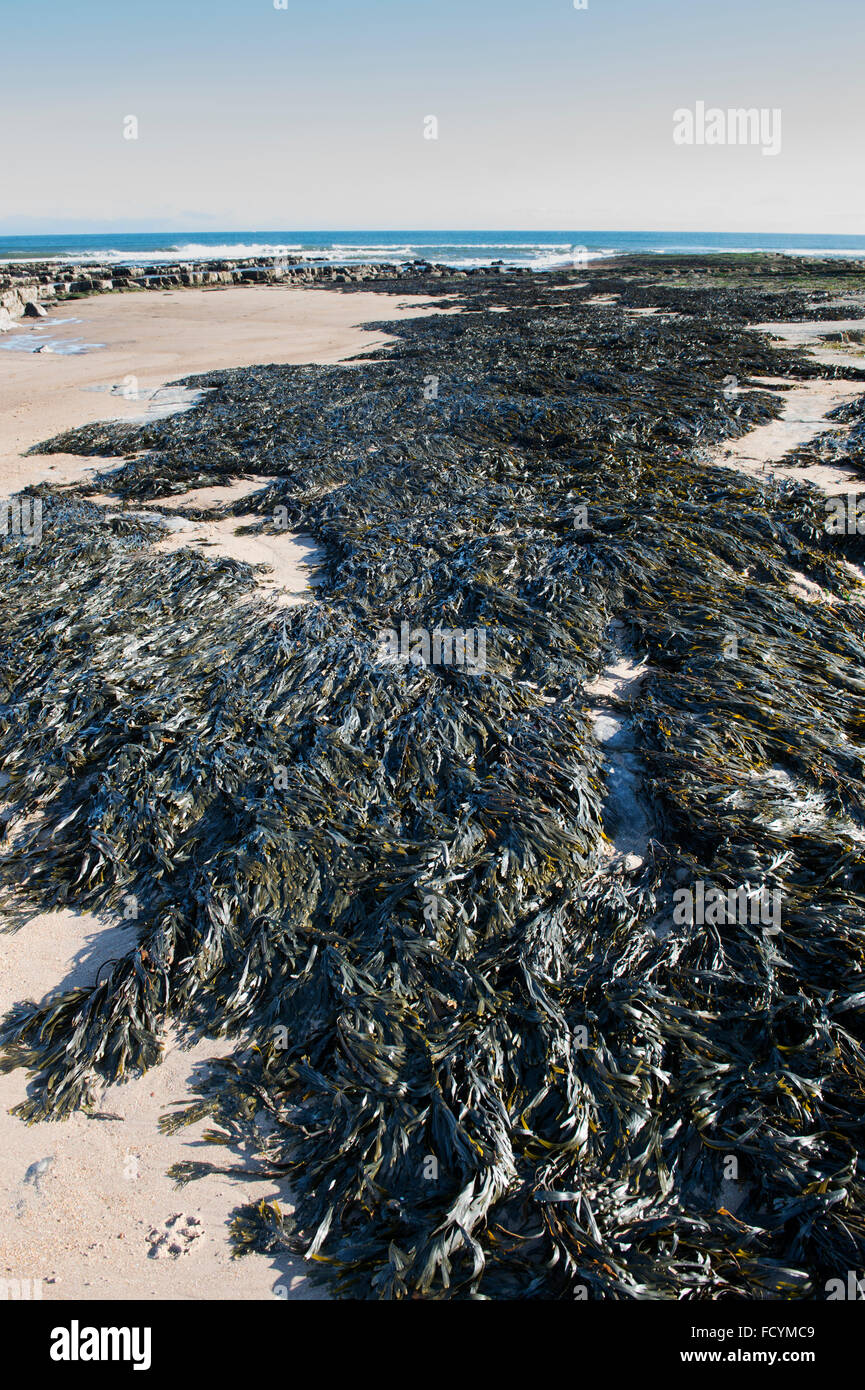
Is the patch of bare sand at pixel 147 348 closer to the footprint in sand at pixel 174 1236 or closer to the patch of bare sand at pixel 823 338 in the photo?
the footprint in sand at pixel 174 1236

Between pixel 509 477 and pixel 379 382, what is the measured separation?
246 inches

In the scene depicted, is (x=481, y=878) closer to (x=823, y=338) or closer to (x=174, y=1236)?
A: (x=174, y=1236)

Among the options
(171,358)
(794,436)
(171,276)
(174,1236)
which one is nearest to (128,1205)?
(174,1236)

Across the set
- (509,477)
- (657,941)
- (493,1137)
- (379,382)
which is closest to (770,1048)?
(657,941)

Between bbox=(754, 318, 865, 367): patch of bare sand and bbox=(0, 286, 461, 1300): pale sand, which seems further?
bbox=(754, 318, 865, 367): patch of bare sand

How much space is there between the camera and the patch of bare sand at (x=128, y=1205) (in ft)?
6.85

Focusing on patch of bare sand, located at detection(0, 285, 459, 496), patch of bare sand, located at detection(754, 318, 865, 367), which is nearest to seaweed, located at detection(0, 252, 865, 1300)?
patch of bare sand, located at detection(0, 285, 459, 496)

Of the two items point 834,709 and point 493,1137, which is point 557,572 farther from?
point 493,1137

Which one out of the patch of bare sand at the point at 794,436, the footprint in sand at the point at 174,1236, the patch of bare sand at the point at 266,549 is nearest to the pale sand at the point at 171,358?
the patch of bare sand at the point at 266,549

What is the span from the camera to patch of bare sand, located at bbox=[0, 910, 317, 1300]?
209cm

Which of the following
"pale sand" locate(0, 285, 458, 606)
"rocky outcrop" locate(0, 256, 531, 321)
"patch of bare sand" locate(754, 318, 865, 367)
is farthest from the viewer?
"rocky outcrop" locate(0, 256, 531, 321)

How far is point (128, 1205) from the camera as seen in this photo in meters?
2.28

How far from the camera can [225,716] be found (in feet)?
14.1

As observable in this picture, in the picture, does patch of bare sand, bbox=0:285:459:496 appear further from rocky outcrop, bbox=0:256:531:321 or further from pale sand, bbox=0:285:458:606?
rocky outcrop, bbox=0:256:531:321
